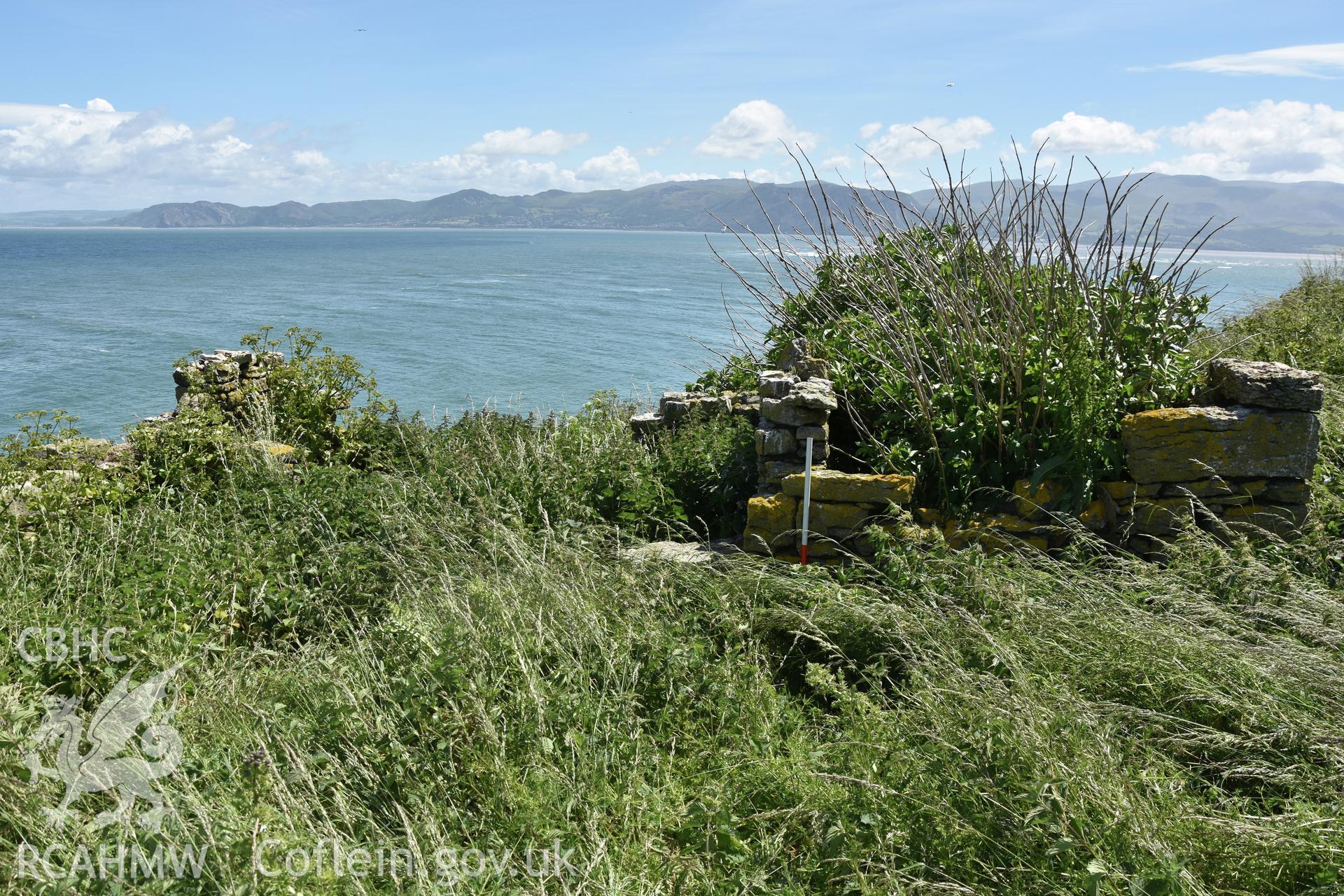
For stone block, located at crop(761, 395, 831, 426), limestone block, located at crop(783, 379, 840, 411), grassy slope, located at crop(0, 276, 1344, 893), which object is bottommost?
grassy slope, located at crop(0, 276, 1344, 893)

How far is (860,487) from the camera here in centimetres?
627

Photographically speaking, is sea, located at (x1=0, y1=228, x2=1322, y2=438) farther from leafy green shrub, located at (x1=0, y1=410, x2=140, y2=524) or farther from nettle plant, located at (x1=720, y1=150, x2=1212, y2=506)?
leafy green shrub, located at (x1=0, y1=410, x2=140, y2=524)

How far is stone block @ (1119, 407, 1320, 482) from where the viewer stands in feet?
20.3

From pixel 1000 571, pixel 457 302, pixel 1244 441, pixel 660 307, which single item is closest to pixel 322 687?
pixel 1000 571

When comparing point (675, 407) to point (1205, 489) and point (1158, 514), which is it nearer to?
point (1158, 514)

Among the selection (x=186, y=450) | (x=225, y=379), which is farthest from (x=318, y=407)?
(x=186, y=450)

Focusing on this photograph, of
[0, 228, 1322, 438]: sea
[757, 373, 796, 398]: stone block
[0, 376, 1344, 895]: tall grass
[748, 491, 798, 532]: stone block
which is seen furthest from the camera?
[0, 228, 1322, 438]: sea

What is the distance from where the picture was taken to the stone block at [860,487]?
625 centimetres

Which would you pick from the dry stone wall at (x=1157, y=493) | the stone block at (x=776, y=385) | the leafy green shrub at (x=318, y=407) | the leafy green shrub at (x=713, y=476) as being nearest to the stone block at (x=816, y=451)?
the dry stone wall at (x=1157, y=493)

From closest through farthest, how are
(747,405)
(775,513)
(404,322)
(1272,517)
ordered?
(1272,517) → (775,513) → (747,405) → (404,322)

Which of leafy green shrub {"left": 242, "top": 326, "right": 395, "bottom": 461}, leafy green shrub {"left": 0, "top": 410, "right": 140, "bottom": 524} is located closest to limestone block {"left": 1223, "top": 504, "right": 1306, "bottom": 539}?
leafy green shrub {"left": 242, "top": 326, "right": 395, "bottom": 461}

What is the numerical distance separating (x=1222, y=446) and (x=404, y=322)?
4327 centimetres

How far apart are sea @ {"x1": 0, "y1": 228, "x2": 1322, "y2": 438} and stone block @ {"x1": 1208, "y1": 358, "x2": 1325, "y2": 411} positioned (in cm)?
190

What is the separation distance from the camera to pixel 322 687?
435 centimetres
